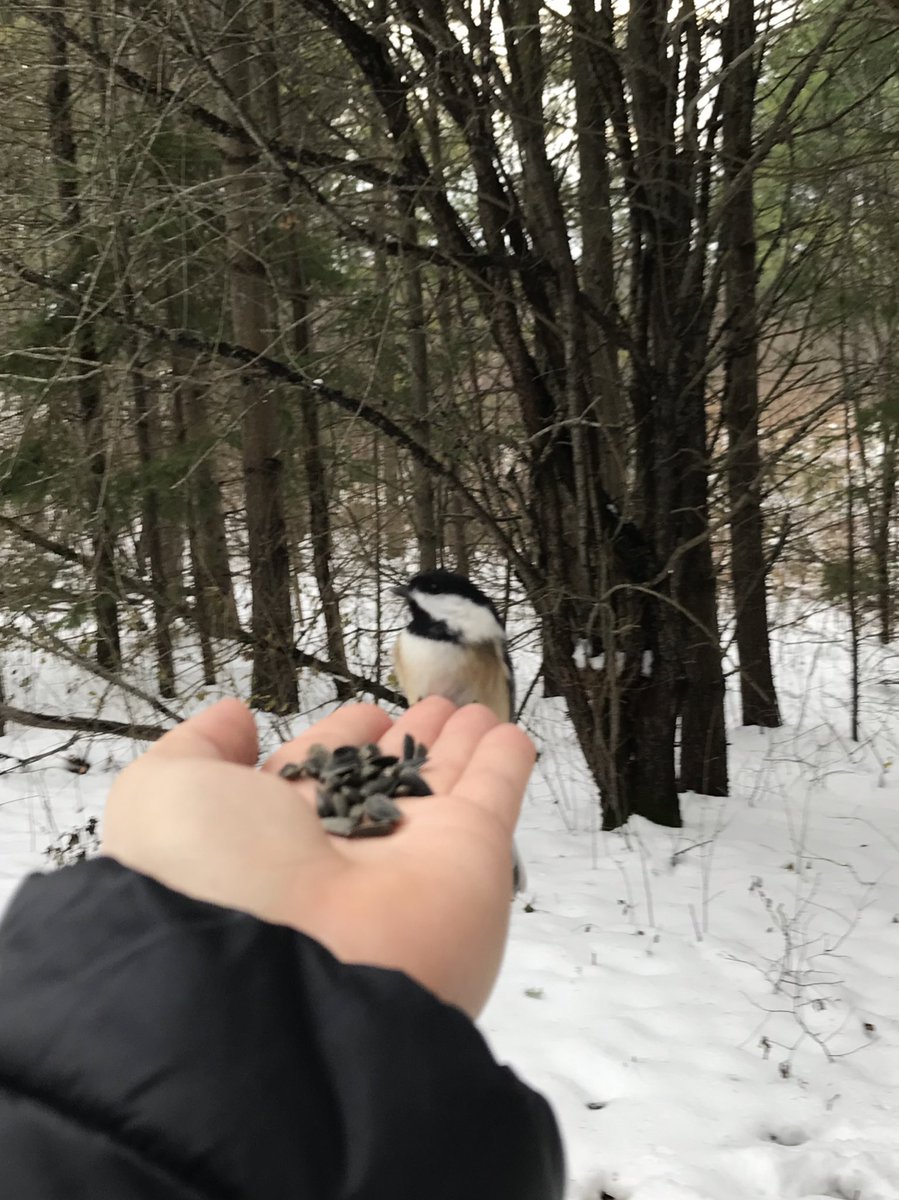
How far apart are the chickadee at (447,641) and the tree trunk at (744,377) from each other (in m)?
1.53

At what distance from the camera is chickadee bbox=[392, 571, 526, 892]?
8.61 feet

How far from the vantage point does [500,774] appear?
1.50 m

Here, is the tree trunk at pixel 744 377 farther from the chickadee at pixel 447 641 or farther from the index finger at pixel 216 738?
the index finger at pixel 216 738

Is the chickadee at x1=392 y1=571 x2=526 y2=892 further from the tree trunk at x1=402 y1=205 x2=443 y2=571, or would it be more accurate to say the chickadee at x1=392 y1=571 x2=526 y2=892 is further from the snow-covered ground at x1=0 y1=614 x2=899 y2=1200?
the tree trunk at x1=402 y1=205 x2=443 y2=571

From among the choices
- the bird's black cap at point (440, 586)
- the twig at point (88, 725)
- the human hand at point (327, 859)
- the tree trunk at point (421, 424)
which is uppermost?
the tree trunk at point (421, 424)

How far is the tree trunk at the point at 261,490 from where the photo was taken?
199 inches

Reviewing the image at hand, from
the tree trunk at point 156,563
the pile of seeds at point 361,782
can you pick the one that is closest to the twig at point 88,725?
the tree trunk at point 156,563

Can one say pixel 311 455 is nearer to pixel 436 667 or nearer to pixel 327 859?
pixel 436 667

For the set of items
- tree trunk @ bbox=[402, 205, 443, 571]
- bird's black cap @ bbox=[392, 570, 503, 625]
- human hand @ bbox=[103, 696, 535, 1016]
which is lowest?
human hand @ bbox=[103, 696, 535, 1016]

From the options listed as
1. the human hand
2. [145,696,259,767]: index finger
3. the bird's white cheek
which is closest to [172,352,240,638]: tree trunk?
the bird's white cheek

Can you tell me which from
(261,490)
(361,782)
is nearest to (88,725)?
(261,490)

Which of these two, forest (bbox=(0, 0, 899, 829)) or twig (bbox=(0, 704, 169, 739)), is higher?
forest (bbox=(0, 0, 899, 829))

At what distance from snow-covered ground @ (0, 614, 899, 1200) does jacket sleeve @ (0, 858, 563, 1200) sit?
62.7 inches

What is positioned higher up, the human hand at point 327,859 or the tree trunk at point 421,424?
the tree trunk at point 421,424
